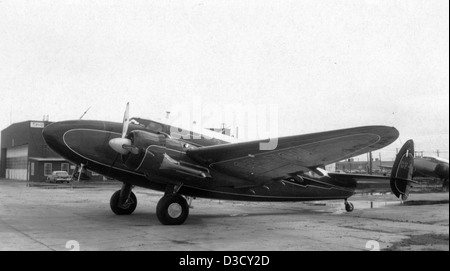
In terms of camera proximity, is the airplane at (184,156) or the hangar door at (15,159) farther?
the hangar door at (15,159)

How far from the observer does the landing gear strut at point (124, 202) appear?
37.8ft

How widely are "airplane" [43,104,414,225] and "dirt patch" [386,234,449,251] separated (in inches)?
77.2

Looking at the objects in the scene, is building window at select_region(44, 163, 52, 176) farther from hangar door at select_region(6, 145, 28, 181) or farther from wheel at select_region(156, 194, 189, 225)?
wheel at select_region(156, 194, 189, 225)

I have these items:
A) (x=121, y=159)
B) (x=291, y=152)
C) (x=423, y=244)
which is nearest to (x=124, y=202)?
(x=121, y=159)

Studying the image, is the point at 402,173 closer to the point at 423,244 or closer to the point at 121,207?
the point at 423,244

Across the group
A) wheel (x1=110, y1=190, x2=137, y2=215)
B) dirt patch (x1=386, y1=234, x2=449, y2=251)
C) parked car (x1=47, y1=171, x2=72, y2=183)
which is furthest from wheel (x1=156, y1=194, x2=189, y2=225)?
parked car (x1=47, y1=171, x2=72, y2=183)

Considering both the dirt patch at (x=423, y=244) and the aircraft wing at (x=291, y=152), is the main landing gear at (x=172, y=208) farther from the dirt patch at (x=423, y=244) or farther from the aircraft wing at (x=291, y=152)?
the dirt patch at (x=423, y=244)

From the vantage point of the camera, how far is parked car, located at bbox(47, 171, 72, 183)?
120 ft

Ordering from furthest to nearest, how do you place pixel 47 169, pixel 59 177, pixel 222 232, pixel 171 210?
pixel 47 169 → pixel 59 177 → pixel 171 210 → pixel 222 232

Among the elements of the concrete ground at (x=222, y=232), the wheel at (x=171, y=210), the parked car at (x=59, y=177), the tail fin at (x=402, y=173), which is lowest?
the parked car at (x=59, y=177)

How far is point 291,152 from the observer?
347 inches

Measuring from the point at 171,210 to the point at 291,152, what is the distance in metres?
3.34

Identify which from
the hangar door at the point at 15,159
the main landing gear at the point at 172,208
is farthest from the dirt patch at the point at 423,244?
the hangar door at the point at 15,159
